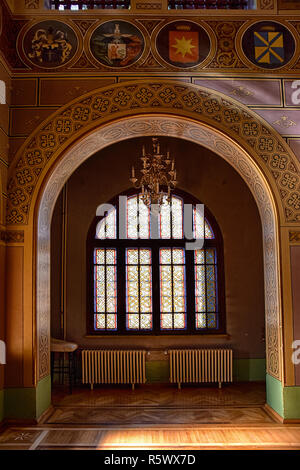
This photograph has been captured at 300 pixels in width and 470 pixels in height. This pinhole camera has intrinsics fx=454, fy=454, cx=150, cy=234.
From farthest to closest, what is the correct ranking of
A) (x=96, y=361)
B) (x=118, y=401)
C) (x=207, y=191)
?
(x=207, y=191) < (x=96, y=361) < (x=118, y=401)

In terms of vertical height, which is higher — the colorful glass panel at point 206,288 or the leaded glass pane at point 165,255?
the leaded glass pane at point 165,255

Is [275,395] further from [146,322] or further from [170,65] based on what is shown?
[170,65]

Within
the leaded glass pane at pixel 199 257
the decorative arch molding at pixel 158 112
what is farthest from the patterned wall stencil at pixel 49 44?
the leaded glass pane at pixel 199 257

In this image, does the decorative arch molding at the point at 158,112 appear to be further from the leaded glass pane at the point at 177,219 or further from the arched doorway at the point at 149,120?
the leaded glass pane at the point at 177,219

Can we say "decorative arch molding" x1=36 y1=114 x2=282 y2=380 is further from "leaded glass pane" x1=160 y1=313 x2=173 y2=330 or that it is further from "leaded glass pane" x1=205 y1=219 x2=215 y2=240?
"leaded glass pane" x1=160 y1=313 x2=173 y2=330

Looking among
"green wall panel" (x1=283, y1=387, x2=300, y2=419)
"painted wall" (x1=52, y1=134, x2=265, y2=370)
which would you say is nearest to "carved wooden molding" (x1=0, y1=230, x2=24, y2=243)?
"painted wall" (x1=52, y1=134, x2=265, y2=370)

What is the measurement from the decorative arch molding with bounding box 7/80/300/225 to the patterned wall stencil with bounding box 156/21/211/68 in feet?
1.31

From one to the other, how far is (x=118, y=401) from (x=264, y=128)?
17.1ft

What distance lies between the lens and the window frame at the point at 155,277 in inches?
368

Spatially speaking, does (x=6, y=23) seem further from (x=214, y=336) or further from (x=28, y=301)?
(x=214, y=336)

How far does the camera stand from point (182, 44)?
7.07 m

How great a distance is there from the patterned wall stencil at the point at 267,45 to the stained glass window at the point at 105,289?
466 centimetres
